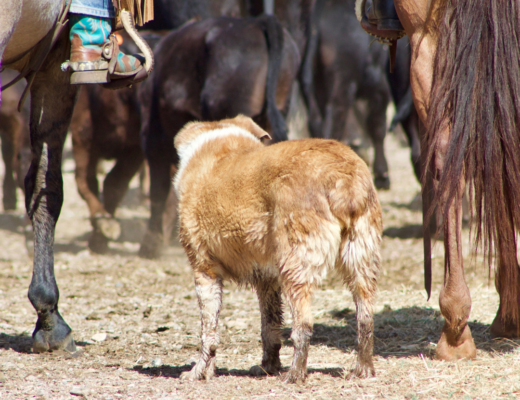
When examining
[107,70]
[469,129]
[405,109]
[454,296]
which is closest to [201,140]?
[107,70]

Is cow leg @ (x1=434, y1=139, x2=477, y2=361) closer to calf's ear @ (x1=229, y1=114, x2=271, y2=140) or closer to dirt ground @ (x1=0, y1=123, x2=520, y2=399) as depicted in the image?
dirt ground @ (x1=0, y1=123, x2=520, y2=399)

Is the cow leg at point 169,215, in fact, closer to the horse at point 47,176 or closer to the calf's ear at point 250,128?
the horse at point 47,176

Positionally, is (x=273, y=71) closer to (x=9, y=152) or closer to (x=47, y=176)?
(x=47, y=176)

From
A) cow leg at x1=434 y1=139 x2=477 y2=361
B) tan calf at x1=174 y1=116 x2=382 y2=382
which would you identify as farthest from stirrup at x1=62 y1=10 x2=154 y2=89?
cow leg at x1=434 y1=139 x2=477 y2=361

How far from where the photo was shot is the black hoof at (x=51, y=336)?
354 cm

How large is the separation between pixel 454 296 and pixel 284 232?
1003 mm

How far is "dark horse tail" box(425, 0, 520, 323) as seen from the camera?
2.97m

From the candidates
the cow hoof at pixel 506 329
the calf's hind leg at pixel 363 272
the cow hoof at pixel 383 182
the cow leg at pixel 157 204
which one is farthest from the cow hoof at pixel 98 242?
the calf's hind leg at pixel 363 272

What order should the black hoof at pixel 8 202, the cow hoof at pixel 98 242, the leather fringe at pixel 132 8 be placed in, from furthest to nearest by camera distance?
1. the black hoof at pixel 8 202
2. the cow hoof at pixel 98 242
3. the leather fringe at pixel 132 8

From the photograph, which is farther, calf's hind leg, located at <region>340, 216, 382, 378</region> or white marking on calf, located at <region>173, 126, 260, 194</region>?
white marking on calf, located at <region>173, 126, 260, 194</region>

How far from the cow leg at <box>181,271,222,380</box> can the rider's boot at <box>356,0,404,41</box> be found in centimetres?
186

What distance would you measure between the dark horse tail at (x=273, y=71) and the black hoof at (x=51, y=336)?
10.6ft

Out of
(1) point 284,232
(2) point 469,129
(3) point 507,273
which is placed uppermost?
(2) point 469,129

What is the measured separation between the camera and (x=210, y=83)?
6.52 m
